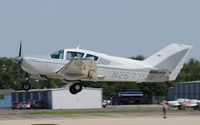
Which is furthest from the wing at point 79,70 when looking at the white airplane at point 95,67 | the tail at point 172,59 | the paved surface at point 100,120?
the paved surface at point 100,120

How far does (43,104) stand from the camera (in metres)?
60.5

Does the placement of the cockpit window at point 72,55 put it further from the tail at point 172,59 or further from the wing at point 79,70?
the tail at point 172,59

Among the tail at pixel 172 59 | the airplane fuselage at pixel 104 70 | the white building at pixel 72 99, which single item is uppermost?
the tail at pixel 172 59

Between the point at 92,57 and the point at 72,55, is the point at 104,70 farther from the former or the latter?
the point at 72,55

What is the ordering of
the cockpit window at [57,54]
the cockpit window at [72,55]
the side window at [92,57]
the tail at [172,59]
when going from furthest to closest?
the tail at [172,59] < the cockpit window at [57,54] < the side window at [92,57] < the cockpit window at [72,55]

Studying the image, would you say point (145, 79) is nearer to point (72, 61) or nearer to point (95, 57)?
point (95, 57)

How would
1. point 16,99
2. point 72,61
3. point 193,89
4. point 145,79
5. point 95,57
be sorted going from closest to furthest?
point 72,61
point 95,57
point 145,79
point 193,89
point 16,99

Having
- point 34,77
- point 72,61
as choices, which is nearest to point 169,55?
point 72,61

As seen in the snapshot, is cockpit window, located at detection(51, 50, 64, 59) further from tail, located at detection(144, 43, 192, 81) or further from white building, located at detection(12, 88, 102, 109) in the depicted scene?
white building, located at detection(12, 88, 102, 109)

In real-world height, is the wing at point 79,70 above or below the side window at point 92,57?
below

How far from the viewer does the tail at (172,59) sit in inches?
989

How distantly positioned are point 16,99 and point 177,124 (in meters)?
51.1

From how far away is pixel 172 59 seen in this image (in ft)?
83.2

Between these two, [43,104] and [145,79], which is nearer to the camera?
[145,79]
